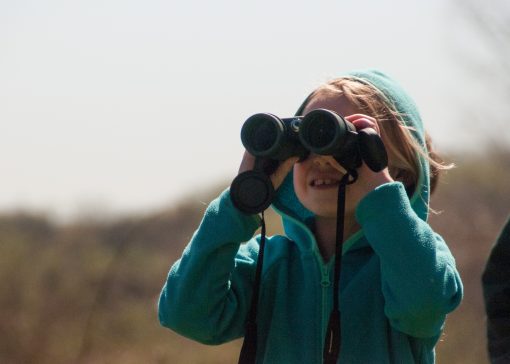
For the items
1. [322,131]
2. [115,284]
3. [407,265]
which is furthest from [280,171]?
[115,284]

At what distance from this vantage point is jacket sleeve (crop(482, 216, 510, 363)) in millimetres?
3172

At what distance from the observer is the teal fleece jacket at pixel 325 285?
2393 millimetres

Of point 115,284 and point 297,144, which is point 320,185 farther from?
point 115,284

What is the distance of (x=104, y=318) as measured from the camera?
841cm

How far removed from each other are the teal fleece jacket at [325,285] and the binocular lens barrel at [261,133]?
0.55 ft

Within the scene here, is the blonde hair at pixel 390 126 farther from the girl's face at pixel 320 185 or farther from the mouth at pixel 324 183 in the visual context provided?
the mouth at pixel 324 183

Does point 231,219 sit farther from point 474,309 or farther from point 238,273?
point 474,309

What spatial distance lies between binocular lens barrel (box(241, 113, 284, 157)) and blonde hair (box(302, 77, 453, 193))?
0.93 ft

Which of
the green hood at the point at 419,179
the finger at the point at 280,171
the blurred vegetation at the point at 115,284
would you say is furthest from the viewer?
the blurred vegetation at the point at 115,284

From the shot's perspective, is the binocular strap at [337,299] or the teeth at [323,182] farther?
the teeth at [323,182]

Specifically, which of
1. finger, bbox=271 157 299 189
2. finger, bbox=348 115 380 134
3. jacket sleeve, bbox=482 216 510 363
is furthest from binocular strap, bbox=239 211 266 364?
jacket sleeve, bbox=482 216 510 363

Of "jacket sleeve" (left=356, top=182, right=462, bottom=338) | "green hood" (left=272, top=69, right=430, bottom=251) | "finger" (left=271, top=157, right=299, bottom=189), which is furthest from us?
"green hood" (left=272, top=69, right=430, bottom=251)

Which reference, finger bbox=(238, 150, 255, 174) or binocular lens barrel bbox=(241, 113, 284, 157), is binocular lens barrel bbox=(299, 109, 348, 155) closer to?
binocular lens barrel bbox=(241, 113, 284, 157)

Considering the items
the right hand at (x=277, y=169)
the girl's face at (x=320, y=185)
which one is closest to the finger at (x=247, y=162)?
the right hand at (x=277, y=169)
